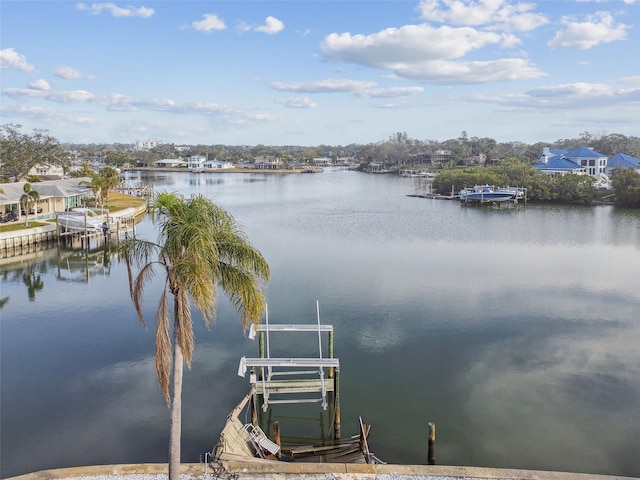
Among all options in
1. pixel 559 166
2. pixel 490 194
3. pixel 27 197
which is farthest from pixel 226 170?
pixel 27 197

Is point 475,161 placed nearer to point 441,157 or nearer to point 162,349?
point 441,157

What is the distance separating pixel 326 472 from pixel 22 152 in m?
78.0

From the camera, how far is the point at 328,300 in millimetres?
27375

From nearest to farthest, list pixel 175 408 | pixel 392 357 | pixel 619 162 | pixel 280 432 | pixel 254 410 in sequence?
pixel 175 408 < pixel 254 410 < pixel 280 432 < pixel 392 357 < pixel 619 162

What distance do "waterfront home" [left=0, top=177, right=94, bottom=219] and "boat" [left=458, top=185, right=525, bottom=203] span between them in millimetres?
50809

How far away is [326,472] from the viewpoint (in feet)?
36.8

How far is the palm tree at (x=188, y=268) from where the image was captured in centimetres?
870

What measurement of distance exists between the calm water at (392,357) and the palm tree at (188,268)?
11.5ft

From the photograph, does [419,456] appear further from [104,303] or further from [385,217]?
[385,217]

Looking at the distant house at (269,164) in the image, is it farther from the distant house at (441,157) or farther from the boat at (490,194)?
the boat at (490,194)

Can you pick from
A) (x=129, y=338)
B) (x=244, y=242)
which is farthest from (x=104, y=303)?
(x=244, y=242)

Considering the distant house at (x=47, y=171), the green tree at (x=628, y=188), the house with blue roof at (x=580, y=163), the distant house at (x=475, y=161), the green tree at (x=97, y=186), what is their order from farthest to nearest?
the distant house at (x=475, y=161), the house with blue roof at (x=580, y=163), the distant house at (x=47, y=171), the green tree at (x=628, y=188), the green tree at (x=97, y=186)

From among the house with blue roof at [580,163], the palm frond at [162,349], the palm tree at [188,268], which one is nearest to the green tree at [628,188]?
the house with blue roof at [580,163]

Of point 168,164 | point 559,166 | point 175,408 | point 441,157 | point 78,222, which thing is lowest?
point 175,408
